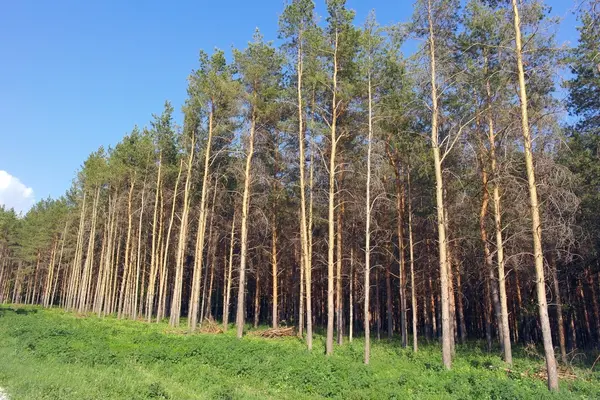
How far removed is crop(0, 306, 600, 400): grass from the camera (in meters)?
9.10

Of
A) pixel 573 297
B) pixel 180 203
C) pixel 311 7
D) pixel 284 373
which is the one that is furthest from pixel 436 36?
pixel 180 203

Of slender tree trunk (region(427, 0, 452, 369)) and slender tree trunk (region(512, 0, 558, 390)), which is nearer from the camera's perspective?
slender tree trunk (region(512, 0, 558, 390))

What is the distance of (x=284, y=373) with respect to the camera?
11.5 meters

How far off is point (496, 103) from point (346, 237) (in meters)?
12.2

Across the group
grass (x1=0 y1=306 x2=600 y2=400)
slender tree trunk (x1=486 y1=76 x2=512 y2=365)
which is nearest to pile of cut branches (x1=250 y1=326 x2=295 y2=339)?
grass (x1=0 y1=306 x2=600 y2=400)

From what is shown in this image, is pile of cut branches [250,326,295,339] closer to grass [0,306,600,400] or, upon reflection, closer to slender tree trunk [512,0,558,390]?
grass [0,306,600,400]

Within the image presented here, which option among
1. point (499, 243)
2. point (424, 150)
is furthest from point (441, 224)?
point (424, 150)

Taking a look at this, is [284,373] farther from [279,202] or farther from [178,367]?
[279,202]

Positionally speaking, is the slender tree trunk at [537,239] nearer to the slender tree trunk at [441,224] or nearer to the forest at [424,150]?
the forest at [424,150]

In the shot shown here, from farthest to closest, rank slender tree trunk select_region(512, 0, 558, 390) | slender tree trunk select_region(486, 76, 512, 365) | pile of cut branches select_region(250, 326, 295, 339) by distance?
pile of cut branches select_region(250, 326, 295, 339) → slender tree trunk select_region(486, 76, 512, 365) → slender tree trunk select_region(512, 0, 558, 390)

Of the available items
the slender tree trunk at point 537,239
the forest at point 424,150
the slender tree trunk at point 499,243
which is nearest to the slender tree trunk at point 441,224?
the forest at point 424,150

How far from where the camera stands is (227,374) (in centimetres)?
1191

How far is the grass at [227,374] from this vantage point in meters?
9.10

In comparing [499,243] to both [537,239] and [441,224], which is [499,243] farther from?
[537,239]
